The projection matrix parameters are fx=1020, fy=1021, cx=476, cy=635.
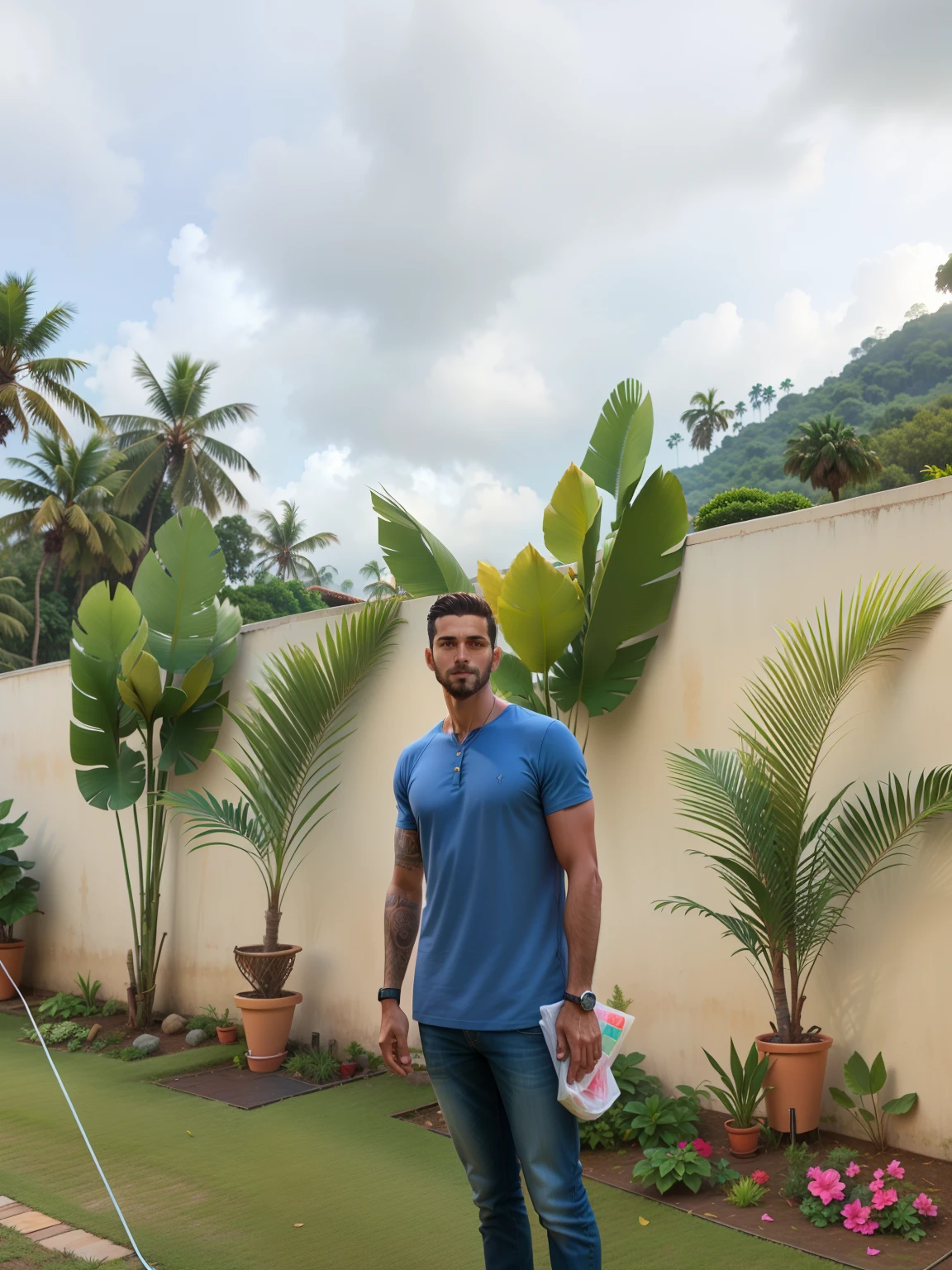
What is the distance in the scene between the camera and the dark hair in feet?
7.20

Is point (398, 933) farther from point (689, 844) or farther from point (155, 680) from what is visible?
point (155, 680)

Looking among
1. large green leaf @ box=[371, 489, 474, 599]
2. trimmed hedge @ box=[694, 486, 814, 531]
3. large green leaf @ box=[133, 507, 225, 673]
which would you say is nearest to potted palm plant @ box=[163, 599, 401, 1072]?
large green leaf @ box=[371, 489, 474, 599]

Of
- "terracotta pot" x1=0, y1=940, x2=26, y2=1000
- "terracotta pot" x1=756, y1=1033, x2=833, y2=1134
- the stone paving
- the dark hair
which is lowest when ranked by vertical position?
"terracotta pot" x1=0, y1=940, x2=26, y2=1000

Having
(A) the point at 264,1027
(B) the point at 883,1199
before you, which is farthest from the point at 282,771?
(B) the point at 883,1199

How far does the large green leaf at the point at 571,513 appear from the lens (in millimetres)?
4344

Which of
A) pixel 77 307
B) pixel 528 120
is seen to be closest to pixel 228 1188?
pixel 528 120

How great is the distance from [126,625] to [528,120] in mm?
5825

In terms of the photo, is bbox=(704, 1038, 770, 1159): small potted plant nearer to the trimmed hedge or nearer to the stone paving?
the stone paving

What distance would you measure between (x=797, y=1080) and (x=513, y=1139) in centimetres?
190

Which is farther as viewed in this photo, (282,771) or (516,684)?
(282,771)

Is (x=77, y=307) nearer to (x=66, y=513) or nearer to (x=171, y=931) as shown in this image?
(x=66, y=513)

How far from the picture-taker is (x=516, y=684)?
463cm

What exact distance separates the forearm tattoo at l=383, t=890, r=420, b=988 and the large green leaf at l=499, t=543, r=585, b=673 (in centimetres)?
197

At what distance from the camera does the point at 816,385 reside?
53750 mm
